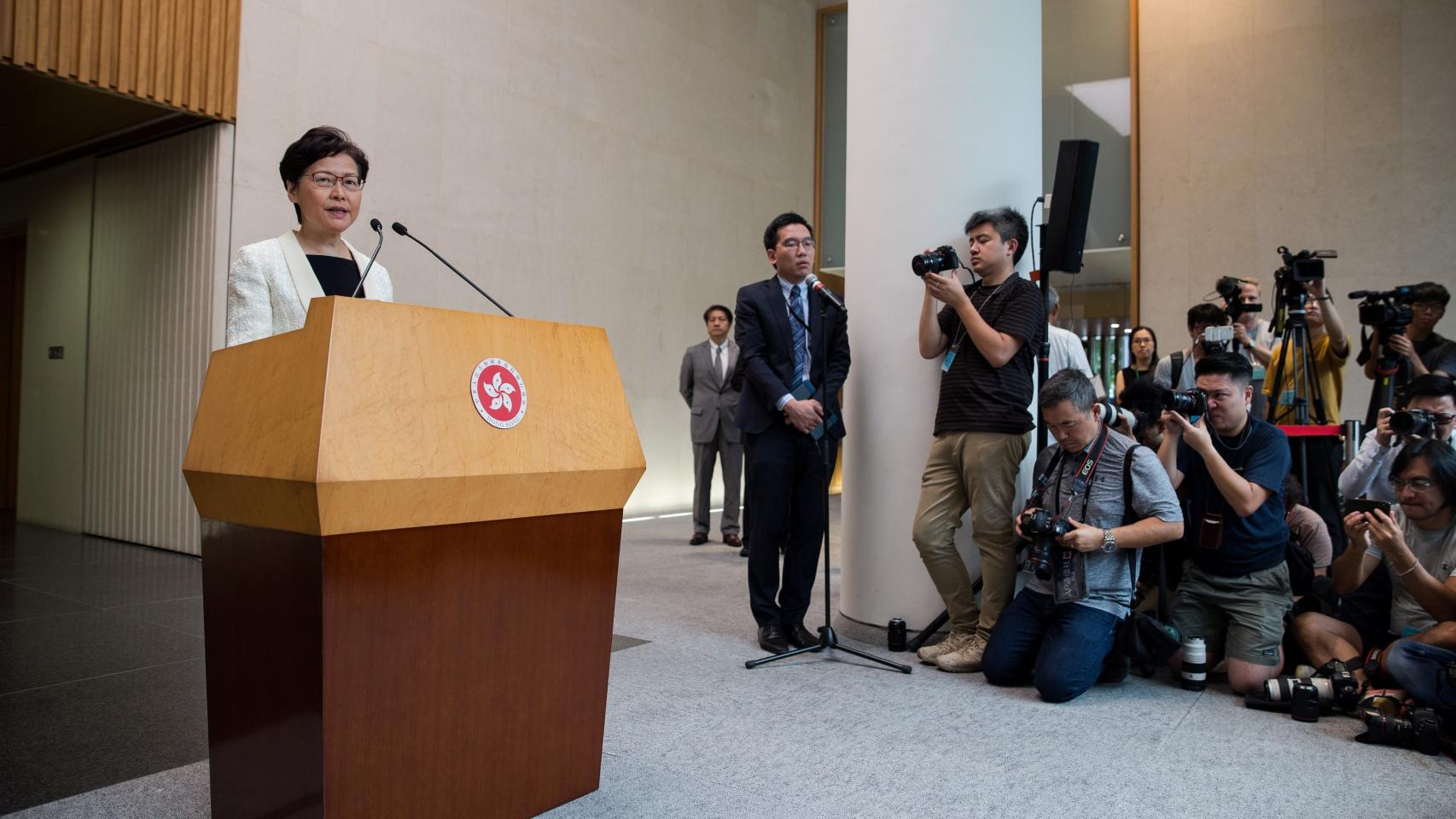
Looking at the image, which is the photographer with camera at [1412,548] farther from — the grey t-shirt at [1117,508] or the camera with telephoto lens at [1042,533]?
the camera with telephoto lens at [1042,533]

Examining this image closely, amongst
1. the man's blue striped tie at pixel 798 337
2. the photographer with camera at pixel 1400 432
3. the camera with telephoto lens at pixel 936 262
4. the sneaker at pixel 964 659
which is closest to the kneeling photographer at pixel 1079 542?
the sneaker at pixel 964 659

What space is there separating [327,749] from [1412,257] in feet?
25.5

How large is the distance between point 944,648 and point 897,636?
0.22 metres

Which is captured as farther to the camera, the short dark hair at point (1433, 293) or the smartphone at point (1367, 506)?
the short dark hair at point (1433, 293)

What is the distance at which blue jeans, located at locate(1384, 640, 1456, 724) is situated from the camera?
249 centimetres

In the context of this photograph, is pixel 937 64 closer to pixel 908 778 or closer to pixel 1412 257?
pixel 908 778

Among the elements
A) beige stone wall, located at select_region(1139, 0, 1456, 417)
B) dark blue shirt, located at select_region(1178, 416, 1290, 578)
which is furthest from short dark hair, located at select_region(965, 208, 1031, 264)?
beige stone wall, located at select_region(1139, 0, 1456, 417)

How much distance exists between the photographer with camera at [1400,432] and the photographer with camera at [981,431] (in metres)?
1.06

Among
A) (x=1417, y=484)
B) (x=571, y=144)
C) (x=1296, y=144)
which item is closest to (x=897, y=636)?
(x=1417, y=484)

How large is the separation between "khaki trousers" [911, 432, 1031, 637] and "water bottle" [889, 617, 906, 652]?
0.59ft

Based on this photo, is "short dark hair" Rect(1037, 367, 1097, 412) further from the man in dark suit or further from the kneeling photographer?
the man in dark suit

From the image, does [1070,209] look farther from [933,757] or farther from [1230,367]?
[933,757]

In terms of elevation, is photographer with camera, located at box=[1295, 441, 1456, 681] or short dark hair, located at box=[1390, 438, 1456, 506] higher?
short dark hair, located at box=[1390, 438, 1456, 506]

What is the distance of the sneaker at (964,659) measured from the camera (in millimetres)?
3186
